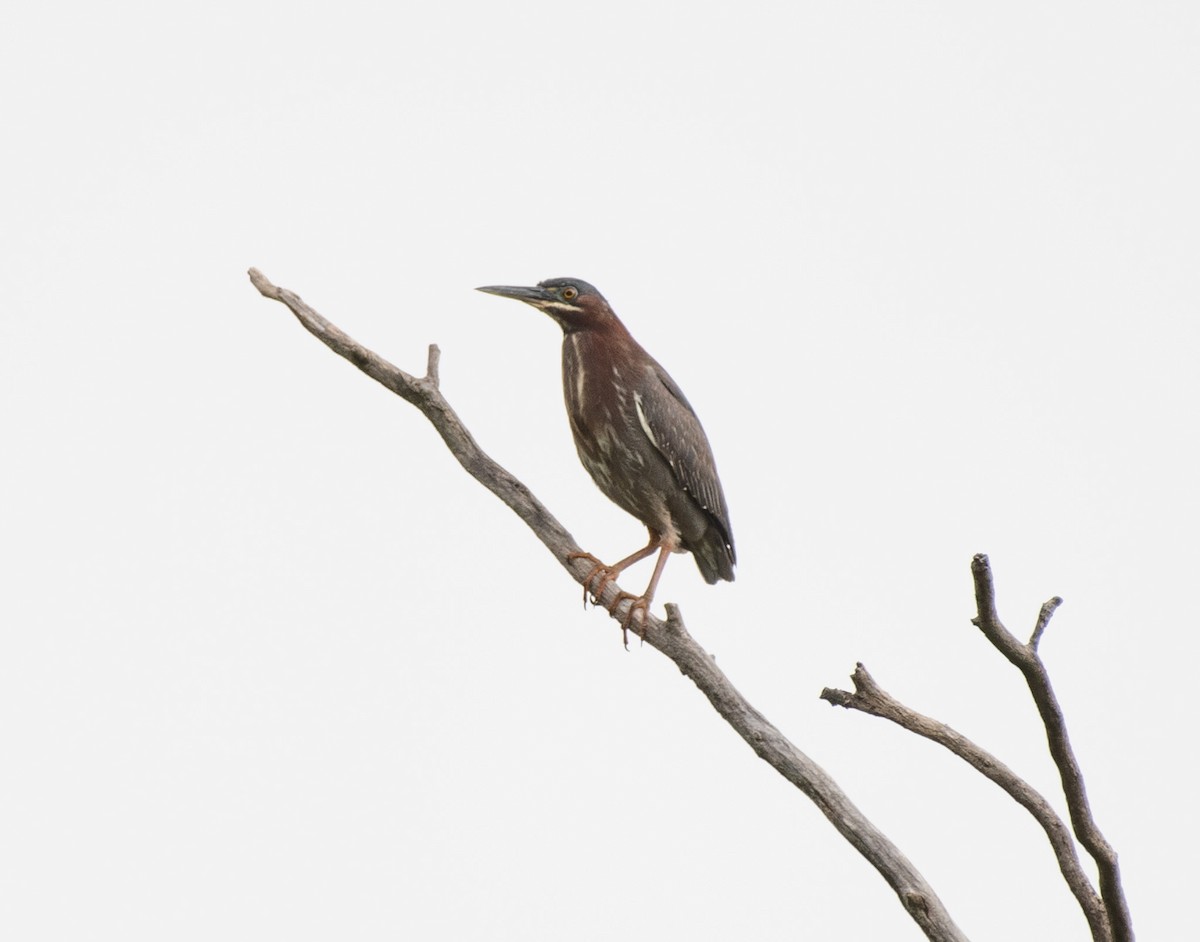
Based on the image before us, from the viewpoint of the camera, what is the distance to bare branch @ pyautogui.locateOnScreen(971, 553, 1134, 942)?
14.4ft

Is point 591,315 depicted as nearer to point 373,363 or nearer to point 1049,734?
point 373,363

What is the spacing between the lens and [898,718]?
4730mm

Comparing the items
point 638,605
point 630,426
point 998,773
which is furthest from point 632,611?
point 998,773

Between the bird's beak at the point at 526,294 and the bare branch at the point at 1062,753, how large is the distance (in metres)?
3.80

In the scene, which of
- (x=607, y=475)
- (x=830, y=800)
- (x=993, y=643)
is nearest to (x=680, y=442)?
(x=607, y=475)

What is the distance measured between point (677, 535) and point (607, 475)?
0.50 m

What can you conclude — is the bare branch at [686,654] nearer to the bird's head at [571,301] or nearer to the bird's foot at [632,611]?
the bird's foot at [632,611]

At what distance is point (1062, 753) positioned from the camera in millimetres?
4520

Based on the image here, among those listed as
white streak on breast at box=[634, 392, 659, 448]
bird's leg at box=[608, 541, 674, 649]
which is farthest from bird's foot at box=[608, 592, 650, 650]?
white streak on breast at box=[634, 392, 659, 448]

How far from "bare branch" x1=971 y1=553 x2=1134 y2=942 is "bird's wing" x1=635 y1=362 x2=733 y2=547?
3.17 meters

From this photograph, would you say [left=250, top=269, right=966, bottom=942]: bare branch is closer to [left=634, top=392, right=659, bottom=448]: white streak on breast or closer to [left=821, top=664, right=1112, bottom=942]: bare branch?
[left=821, top=664, right=1112, bottom=942]: bare branch

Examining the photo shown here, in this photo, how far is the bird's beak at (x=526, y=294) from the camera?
756 cm

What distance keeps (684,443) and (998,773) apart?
317cm

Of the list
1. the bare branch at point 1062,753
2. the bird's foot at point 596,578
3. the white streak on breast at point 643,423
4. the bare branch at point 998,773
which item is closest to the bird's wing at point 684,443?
the white streak on breast at point 643,423
